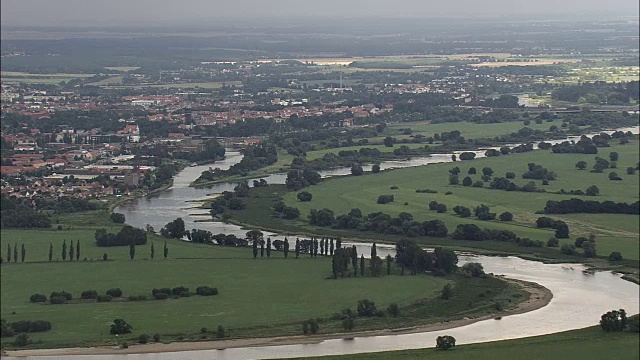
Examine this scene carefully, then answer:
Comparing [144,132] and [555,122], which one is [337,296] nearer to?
[144,132]

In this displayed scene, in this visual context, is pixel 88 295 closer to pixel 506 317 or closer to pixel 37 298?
pixel 37 298

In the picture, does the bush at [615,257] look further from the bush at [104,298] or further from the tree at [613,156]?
the tree at [613,156]

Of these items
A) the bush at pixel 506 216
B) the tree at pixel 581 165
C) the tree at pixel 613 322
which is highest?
the tree at pixel 613 322

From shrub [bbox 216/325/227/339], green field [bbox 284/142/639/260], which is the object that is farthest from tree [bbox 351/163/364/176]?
shrub [bbox 216/325/227/339]

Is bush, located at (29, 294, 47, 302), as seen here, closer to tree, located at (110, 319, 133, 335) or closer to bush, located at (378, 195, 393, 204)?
tree, located at (110, 319, 133, 335)

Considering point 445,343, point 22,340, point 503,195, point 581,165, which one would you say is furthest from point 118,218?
point 581,165

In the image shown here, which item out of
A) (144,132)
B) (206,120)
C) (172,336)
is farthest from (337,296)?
(206,120)

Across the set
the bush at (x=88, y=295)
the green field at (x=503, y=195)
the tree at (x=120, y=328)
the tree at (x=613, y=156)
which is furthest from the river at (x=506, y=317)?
the tree at (x=613, y=156)
